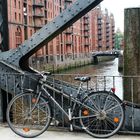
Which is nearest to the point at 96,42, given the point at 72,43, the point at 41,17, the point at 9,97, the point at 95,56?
the point at 95,56

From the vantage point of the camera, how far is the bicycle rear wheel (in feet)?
18.6

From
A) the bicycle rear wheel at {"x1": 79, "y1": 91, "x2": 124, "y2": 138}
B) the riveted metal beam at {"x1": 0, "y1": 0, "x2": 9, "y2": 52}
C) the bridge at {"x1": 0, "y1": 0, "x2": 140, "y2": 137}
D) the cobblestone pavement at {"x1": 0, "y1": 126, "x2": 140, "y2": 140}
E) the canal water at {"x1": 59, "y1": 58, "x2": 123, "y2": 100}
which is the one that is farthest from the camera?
the canal water at {"x1": 59, "y1": 58, "x2": 123, "y2": 100}

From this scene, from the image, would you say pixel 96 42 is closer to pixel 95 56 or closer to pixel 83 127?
pixel 95 56

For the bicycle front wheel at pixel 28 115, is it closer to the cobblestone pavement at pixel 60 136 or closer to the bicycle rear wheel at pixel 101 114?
the cobblestone pavement at pixel 60 136

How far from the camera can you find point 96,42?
12594 cm

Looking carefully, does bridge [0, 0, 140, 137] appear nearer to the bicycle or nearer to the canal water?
the bicycle

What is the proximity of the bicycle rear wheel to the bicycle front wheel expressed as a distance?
0.52 meters

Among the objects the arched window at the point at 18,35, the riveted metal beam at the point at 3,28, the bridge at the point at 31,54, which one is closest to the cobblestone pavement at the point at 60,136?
the bridge at the point at 31,54

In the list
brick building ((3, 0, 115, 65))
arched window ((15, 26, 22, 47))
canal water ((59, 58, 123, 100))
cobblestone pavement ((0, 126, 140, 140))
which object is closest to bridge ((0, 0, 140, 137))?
cobblestone pavement ((0, 126, 140, 140))

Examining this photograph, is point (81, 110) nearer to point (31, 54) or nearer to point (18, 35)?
point (31, 54)

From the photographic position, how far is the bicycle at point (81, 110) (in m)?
5.73

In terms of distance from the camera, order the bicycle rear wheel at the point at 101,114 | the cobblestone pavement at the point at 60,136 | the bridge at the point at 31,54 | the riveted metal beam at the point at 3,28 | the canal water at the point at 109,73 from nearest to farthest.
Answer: the bicycle rear wheel at the point at 101,114
the cobblestone pavement at the point at 60,136
the bridge at the point at 31,54
the riveted metal beam at the point at 3,28
the canal water at the point at 109,73

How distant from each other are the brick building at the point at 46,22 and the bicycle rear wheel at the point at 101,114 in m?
48.9

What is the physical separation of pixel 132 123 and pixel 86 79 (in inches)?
37.4
